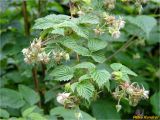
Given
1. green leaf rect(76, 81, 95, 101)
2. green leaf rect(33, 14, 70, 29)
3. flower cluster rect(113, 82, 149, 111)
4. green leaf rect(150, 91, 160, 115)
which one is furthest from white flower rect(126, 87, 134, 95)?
green leaf rect(150, 91, 160, 115)

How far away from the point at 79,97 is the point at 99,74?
0.10 meters

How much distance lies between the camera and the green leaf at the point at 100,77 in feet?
4.40

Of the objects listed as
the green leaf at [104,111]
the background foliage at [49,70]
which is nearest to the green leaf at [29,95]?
the background foliage at [49,70]

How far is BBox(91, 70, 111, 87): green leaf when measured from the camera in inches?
52.7

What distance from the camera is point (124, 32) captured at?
2471 mm

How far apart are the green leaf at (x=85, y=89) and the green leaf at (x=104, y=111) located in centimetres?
83

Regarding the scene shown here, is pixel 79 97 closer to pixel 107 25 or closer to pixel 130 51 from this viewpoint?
pixel 107 25

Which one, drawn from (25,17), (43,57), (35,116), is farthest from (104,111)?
(43,57)

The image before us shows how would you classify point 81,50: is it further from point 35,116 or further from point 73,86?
point 35,116

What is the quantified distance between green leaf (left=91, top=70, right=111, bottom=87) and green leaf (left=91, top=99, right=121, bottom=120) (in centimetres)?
81

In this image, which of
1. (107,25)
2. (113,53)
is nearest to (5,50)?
(113,53)

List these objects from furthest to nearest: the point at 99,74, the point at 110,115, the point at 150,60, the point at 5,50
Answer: the point at 150,60, the point at 5,50, the point at 110,115, the point at 99,74

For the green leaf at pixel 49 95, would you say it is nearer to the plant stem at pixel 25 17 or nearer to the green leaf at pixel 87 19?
the plant stem at pixel 25 17

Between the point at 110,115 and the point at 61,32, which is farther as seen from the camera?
the point at 110,115
